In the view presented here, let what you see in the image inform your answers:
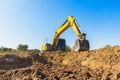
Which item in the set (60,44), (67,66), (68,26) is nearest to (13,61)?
(67,66)

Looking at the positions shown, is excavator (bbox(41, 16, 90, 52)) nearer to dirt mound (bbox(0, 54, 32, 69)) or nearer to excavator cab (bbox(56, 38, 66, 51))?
excavator cab (bbox(56, 38, 66, 51))

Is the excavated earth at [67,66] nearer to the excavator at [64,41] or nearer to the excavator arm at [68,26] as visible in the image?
the excavator at [64,41]

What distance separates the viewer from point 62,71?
16359 mm

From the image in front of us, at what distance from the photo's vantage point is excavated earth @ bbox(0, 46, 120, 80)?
1567cm

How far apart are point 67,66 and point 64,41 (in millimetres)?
7868

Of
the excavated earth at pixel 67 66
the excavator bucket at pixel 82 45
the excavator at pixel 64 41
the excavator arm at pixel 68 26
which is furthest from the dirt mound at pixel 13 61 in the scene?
the excavator arm at pixel 68 26

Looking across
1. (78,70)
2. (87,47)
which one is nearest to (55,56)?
(87,47)

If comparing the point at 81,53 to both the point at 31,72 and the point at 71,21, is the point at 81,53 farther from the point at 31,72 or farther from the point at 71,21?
the point at 31,72

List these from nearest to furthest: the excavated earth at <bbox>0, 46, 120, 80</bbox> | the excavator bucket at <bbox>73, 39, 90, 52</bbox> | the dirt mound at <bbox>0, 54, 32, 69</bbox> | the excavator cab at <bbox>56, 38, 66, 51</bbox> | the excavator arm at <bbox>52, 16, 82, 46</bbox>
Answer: the excavated earth at <bbox>0, 46, 120, 80</bbox> < the dirt mound at <bbox>0, 54, 32, 69</bbox> < the excavator bucket at <bbox>73, 39, 90, 52</bbox> < the excavator arm at <bbox>52, 16, 82, 46</bbox> < the excavator cab at <bbox>56, 38, 66, 51</bbox>

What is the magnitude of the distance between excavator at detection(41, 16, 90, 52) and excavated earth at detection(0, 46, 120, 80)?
28.1 inches

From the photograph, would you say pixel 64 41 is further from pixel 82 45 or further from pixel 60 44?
pixel 82 45

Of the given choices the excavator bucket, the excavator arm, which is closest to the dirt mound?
the excavator bucket

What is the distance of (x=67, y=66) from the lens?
1889 cm

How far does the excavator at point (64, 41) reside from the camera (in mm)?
21625
